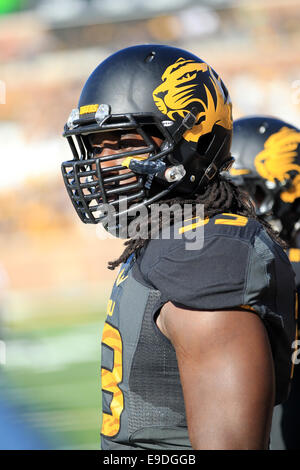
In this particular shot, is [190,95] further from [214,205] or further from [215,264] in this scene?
[215,264]

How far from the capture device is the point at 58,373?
638cm

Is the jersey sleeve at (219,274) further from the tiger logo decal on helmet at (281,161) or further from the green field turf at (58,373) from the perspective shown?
the green field turf at (58,373)

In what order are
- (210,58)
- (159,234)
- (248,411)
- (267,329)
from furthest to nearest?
1. (210,58)
2. (159,234)
3. (267,329)
4. (248,411)

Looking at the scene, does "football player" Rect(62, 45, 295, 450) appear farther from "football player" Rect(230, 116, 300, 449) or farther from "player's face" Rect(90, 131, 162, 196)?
"football player" Rect(230, 116, 300, 449)

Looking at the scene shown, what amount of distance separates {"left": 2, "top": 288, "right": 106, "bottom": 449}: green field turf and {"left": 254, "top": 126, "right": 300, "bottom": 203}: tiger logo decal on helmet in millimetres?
2191

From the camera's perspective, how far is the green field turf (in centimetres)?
478

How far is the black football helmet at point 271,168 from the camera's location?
127 inches

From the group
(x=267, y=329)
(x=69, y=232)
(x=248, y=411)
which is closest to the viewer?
(x=248, y=411)

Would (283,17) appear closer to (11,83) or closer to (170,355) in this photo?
(11,83)

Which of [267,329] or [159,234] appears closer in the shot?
[267,329]

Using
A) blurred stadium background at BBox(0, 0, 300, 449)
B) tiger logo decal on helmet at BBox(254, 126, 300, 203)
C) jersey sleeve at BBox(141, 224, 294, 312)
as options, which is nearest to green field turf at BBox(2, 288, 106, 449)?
tiger logo decal on helmet at BBox(254, 126, 300, 203)

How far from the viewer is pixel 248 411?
1.29m
